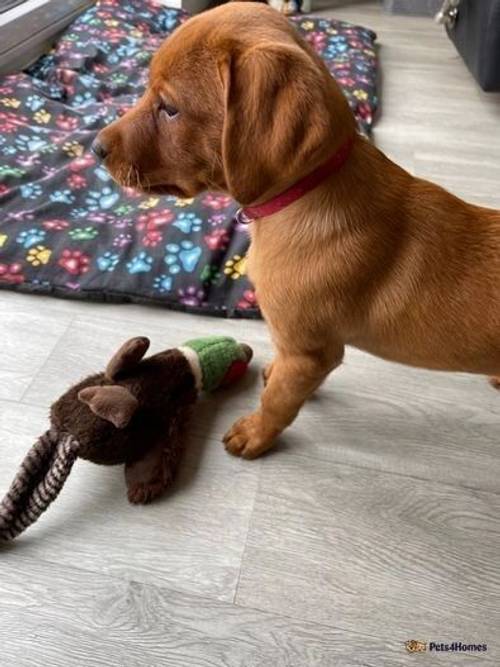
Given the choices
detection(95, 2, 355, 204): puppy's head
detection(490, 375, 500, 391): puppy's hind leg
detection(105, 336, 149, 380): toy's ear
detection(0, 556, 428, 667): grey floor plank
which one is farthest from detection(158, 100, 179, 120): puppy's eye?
detection(490, 375, 500, 391): puppy's hind leg

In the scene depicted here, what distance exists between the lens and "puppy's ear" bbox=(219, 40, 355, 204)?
94 cm

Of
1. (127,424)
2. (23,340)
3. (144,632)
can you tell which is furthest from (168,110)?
(144,632)

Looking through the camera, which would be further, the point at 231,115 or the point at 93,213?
the point at 93,213

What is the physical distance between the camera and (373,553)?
4.48 ft

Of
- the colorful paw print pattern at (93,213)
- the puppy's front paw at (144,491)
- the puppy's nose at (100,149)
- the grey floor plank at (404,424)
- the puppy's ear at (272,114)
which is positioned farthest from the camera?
the colorful paw print pattern at (93,213)

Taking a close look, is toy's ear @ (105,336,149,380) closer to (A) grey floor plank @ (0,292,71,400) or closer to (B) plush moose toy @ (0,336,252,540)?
(B) plush moose toy @ (0,336,252,540)

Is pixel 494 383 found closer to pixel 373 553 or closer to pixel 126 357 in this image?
pixel 373 553

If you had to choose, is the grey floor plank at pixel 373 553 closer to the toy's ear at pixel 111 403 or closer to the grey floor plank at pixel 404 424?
the grey floor plank at pixel 404 424

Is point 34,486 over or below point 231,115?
below

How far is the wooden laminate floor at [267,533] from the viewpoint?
1.23 metres

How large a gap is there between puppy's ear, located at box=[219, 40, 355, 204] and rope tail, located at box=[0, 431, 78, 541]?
0.70 meters

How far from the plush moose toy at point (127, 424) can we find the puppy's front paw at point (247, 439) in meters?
0.12

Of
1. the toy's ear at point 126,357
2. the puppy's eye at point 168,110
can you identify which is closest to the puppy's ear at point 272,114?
the puppy's eye at point 168,110

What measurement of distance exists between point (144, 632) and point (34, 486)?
385mm
